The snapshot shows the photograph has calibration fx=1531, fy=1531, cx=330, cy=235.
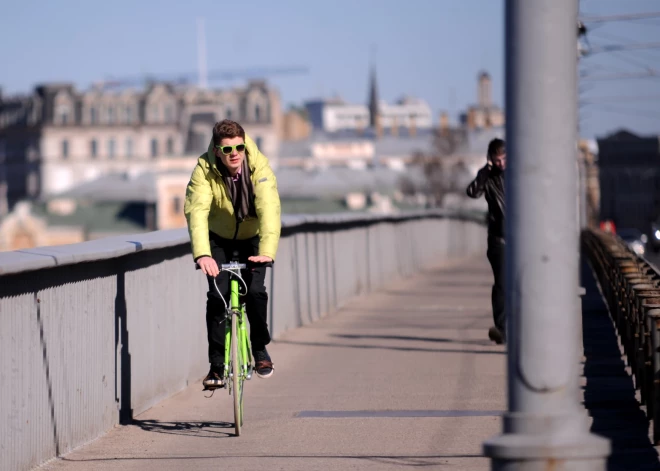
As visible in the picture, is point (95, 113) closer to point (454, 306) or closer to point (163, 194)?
point (163, 194)

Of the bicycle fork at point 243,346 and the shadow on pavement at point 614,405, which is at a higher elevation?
the bicycle fork at point 243,346

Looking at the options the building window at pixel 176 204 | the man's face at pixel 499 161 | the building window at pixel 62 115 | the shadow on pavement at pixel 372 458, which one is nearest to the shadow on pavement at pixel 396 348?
the man's face at pixel 499 161

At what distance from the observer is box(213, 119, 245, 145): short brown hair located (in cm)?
847

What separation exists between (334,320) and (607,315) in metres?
3.07

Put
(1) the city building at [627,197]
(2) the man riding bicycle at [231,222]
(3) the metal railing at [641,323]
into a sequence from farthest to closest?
(1) the city building at [627,197], (2) the man riding bicycle at [231,222], (3) the metal railing at [641,323]

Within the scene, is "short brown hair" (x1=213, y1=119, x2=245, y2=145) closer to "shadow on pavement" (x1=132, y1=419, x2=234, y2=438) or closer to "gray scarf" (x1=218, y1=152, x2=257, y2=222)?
"gray scarf" (x1=218, y1=152, x2=257, y2=222)

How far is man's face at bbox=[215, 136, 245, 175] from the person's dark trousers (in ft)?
17.0

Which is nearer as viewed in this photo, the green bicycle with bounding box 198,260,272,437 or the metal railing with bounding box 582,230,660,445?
the metal railing with bounding box 582,230,660,445

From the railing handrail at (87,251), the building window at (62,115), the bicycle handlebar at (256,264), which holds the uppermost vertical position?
the building window at (62,115)

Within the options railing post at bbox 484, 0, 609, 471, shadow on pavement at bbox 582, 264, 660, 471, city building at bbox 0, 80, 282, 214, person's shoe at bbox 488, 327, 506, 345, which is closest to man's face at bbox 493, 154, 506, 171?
person's shoe at bbox 488, 327, 506, 345

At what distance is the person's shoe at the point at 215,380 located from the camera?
8.71 m

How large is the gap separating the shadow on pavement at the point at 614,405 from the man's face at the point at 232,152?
96.6 inches

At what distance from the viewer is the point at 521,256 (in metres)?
4.75

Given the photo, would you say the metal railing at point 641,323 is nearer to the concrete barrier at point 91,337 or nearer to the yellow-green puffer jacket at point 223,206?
the yellow-green puffer jacket at point 223,206
